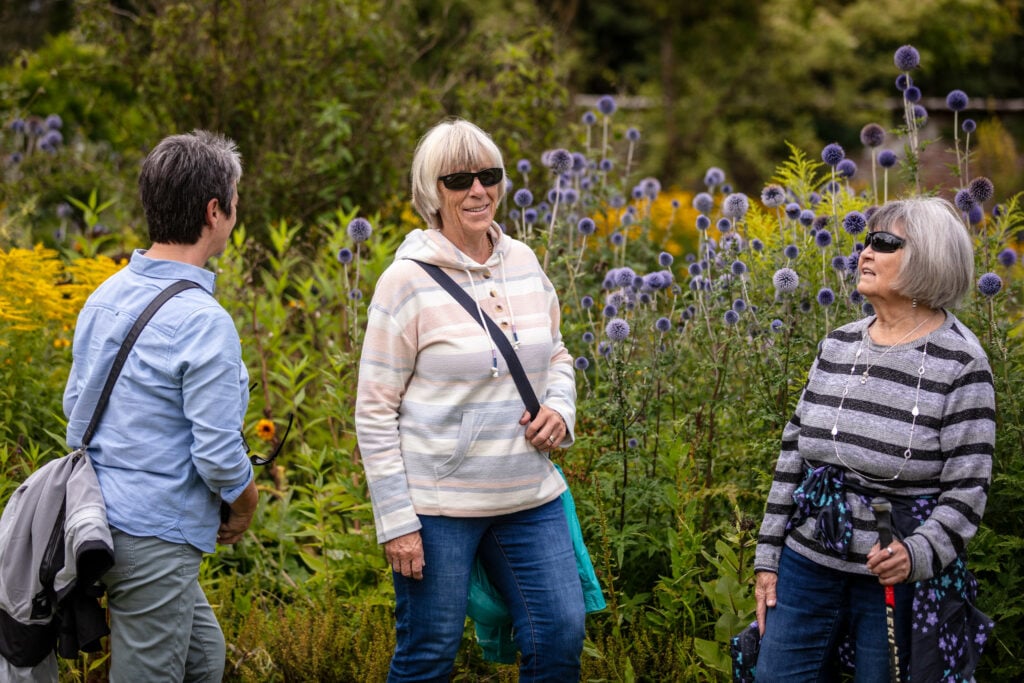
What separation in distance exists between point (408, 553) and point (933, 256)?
151 cm

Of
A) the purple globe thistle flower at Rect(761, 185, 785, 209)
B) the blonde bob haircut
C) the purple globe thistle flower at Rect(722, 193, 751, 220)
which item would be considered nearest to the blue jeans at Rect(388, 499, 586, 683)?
the blonde bob haircut

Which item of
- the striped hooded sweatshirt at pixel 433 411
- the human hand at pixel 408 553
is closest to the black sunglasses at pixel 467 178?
the striped hooded sweatshirt at pixel 433 411

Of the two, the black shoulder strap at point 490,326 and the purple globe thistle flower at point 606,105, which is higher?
the purple globe thistle flower at point 606,105

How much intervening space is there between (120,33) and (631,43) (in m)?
12.7

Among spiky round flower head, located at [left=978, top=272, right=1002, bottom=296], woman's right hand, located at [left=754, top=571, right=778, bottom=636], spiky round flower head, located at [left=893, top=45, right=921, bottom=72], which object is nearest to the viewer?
woman's right hand, located at [left=754, top=571, right=778, bottom=636]

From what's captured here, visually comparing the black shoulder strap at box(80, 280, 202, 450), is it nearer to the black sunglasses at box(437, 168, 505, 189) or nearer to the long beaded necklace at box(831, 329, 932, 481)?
the black sunglasses at box(437, 168, 505, 189)

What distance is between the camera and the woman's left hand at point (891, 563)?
8.07 feet

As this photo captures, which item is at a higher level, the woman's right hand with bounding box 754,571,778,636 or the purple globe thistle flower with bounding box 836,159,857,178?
the purple globe thistle flower with bounding box 836,159,857,178

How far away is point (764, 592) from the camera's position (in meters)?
2.82

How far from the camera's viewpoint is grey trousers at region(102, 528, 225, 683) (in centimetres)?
253

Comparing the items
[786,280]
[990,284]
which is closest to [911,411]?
[990,284]

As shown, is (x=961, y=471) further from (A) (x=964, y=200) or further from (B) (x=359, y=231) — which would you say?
(B) (x=359, y=231)

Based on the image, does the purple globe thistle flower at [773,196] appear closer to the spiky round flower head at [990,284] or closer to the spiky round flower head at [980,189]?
the spiky round flower head at [980,189]

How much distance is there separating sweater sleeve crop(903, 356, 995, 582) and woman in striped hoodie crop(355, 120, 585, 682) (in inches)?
34.8
